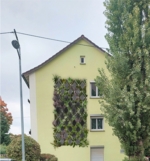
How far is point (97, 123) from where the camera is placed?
18.0 m

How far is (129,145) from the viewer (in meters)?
11.2

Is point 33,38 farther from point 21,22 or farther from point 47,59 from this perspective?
point 47,59

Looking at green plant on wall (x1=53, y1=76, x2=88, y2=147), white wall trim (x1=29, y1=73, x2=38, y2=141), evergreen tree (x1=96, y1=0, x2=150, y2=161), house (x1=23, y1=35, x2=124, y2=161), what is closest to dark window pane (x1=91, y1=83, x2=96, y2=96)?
house (x1=23, y1=35, x2=124, y2=161)

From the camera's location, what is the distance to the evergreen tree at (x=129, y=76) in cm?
1110

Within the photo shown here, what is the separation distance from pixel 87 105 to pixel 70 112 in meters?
1.22

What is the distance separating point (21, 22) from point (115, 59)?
4.88 m

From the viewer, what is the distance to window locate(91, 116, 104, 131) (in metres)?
18.0

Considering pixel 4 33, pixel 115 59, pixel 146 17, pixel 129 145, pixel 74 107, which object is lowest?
pixel 129 145

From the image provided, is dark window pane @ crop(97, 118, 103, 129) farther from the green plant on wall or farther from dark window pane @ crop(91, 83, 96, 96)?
dark window pane @ crop(91, 83, 96, 96)

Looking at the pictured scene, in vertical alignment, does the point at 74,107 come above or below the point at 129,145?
above

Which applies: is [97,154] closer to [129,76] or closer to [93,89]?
[93,89]

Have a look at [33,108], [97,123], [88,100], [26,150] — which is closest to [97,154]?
[97,123]

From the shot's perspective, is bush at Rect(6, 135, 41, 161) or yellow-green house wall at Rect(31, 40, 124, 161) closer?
bush at Rect(6, 135, 41, 161)

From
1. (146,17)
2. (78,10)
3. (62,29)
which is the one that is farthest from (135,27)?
(62,29)
